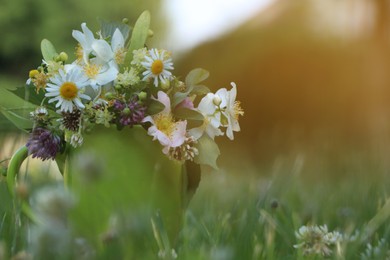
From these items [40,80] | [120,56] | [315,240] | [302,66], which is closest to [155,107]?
[120,56]

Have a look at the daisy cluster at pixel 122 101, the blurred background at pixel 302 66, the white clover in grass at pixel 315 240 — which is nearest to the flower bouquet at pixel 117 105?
the daisy cluster at pixel 122 101

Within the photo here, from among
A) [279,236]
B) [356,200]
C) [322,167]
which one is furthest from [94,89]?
[322,167]

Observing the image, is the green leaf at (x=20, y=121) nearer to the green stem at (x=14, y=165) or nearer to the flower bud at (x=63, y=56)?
the green stem at (x=14, y=165)

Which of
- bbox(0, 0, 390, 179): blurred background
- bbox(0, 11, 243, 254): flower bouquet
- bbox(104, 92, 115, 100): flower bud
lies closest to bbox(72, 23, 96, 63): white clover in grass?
bbox(0, 11, 243, 254): flower bouquet

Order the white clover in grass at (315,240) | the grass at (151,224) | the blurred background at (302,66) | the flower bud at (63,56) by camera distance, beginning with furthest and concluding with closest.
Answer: the blurred background at (302,66), the flower bud at (63,56), the white clover in grass at (315,240), the grass at (151,224)

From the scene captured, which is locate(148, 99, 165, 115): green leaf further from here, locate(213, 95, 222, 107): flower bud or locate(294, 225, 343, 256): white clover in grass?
locate(294, 225, 343, 256): white clover in grass

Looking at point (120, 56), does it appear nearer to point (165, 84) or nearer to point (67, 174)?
point (165, 84)
